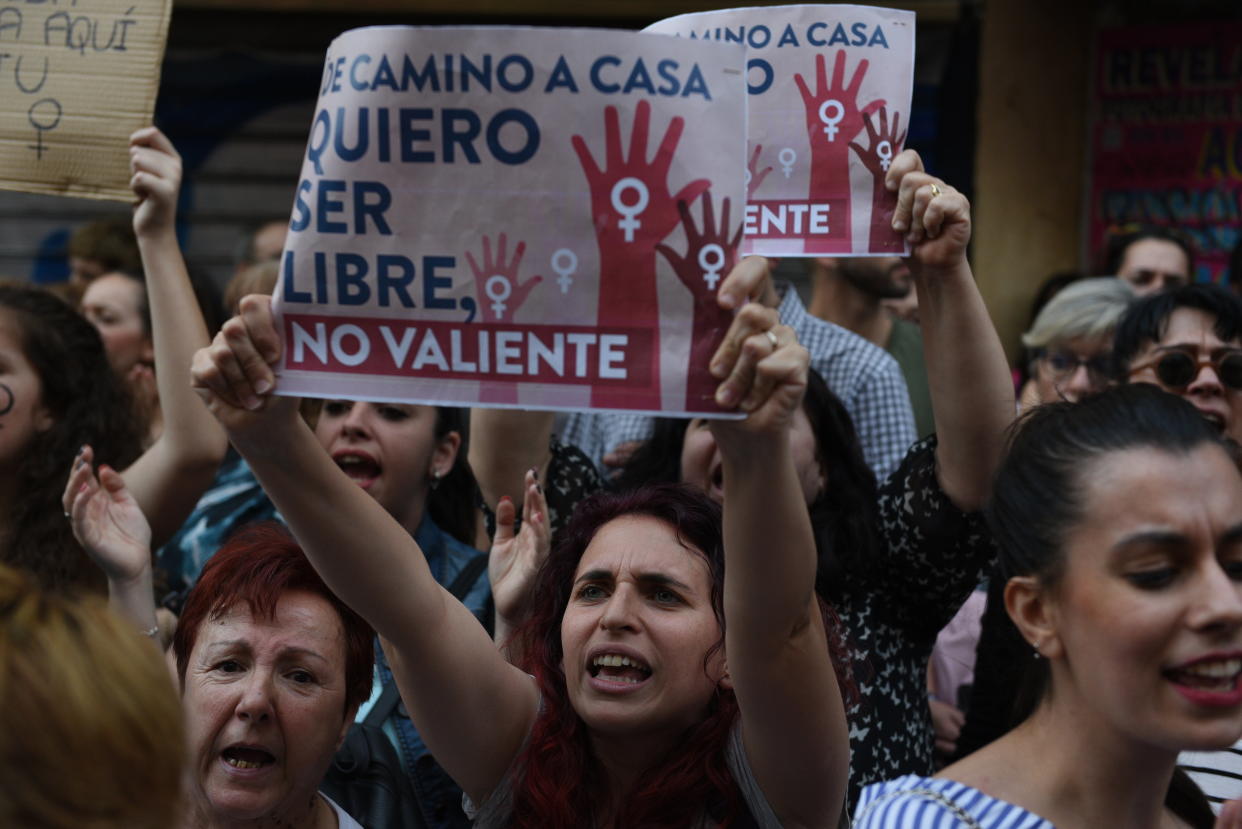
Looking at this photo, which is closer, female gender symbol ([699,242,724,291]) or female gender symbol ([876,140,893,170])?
female gender symbol ([699,242,724,291])

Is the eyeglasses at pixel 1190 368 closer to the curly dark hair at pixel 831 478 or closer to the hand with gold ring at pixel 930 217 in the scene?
the curly dark hair at pixel 831 478

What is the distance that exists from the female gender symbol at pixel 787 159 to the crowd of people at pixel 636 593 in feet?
0.60

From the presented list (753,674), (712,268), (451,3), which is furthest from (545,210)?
(451,3)

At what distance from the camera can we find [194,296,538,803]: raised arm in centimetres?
197

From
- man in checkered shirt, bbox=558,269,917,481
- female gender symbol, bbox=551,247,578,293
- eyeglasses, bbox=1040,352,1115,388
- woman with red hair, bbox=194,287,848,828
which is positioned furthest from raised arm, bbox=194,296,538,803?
eyeglasses, bbox=1040,352,1115,388

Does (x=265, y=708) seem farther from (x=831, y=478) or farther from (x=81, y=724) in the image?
(x=831, y=478)

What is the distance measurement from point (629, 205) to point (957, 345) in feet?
2.95

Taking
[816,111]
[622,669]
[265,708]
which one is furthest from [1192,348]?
[265,708]

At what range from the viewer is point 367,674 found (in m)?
2.68

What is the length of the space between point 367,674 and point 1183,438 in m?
1.42

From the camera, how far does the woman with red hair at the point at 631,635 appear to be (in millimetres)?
1972

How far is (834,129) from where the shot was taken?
278 cm

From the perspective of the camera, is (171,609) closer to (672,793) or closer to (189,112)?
(672,793)

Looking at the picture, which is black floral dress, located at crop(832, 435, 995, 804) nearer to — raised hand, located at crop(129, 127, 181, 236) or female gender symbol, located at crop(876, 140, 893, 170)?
female gender symbol, located at crop(876, 140, 893, 170)
